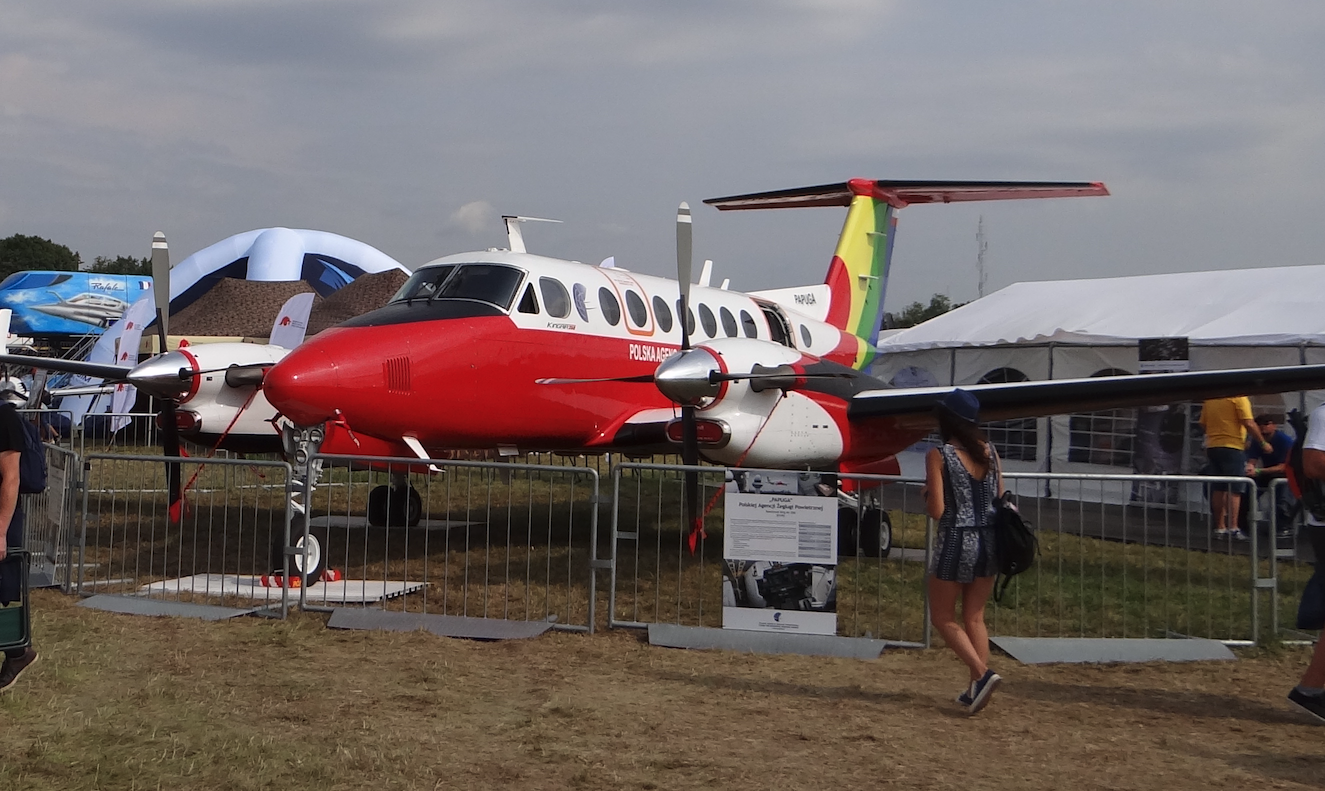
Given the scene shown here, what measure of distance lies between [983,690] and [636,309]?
288 inches

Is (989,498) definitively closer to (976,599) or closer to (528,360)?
(976,599)

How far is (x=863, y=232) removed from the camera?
17594mm

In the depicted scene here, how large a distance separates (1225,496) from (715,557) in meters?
5.36

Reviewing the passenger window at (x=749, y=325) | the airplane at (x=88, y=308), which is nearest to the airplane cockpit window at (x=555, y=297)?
the passenger window at (x=749, y=325)

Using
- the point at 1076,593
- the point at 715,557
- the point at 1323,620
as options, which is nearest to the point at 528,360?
the point at 715,557

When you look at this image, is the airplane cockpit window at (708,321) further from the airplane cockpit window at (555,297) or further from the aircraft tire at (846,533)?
the aircraft tire at (846,533)

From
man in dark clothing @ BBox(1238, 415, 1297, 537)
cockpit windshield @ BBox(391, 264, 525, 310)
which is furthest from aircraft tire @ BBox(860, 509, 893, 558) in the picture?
cockpit windshield @ BBox(391, 264, 525, 310)

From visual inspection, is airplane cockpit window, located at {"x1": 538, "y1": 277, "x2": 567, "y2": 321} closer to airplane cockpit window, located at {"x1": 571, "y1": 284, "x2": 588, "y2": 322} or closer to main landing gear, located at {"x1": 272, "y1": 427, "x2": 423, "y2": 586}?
airplane cockpit window, located at {"x1": 571, "y1": 284, "x2": 588, "y2": 322}

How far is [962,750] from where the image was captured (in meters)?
5.16

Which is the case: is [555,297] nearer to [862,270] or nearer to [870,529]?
[870,529]

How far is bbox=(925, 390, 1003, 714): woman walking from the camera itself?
5.73 meters

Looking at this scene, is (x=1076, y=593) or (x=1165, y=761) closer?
(x=1165, y=761)

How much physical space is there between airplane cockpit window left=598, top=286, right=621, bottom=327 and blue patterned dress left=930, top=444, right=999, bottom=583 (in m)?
6.42

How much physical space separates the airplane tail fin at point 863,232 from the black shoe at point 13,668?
12.4 metres
